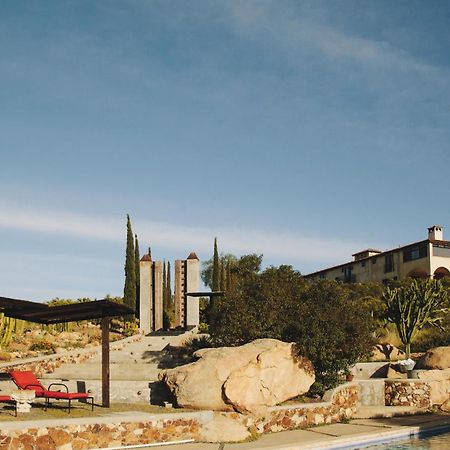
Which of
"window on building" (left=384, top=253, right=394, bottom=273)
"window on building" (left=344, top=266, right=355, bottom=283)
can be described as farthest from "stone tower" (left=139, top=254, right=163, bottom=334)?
"window on building" (left=344, top=266, right=355, bottom=283)

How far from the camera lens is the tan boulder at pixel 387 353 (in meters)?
32.2

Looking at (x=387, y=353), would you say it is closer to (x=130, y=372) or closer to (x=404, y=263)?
(x=130, y=372)

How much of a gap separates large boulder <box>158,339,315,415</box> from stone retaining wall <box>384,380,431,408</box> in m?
5.84

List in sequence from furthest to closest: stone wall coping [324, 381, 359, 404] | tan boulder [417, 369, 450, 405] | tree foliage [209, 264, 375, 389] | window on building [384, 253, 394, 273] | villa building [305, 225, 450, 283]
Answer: window on building [384, 253, 394, 273], villa building [305, 225, 450, 283], tan boulder [417, 369, 450, 405], tree foliage [209, 264, 375, 389], stone wall coping [324, 381, 359, 404]

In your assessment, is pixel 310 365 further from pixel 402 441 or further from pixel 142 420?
pixel 142 420

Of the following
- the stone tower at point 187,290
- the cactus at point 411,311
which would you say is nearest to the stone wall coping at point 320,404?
the cactus at point 411,311

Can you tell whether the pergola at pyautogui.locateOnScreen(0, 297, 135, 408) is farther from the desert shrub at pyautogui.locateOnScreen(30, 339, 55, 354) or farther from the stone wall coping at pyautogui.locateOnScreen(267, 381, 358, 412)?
the desert shrub at pyautogui.locateOnScreen(30, 339, 55, 354)

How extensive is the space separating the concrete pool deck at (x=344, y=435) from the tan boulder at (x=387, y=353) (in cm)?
1028

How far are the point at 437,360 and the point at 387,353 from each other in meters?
6.19

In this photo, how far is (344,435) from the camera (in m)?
17.6

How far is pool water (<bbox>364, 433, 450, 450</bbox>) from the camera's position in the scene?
17.2m

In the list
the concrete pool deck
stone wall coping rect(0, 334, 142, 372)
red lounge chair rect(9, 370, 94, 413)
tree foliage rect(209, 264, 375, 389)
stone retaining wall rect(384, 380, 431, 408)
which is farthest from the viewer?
stone wall coping rect(0, 334, 142, 372)

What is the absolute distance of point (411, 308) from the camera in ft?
113

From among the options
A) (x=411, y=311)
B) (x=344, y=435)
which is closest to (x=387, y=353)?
(x=411, y=311)
